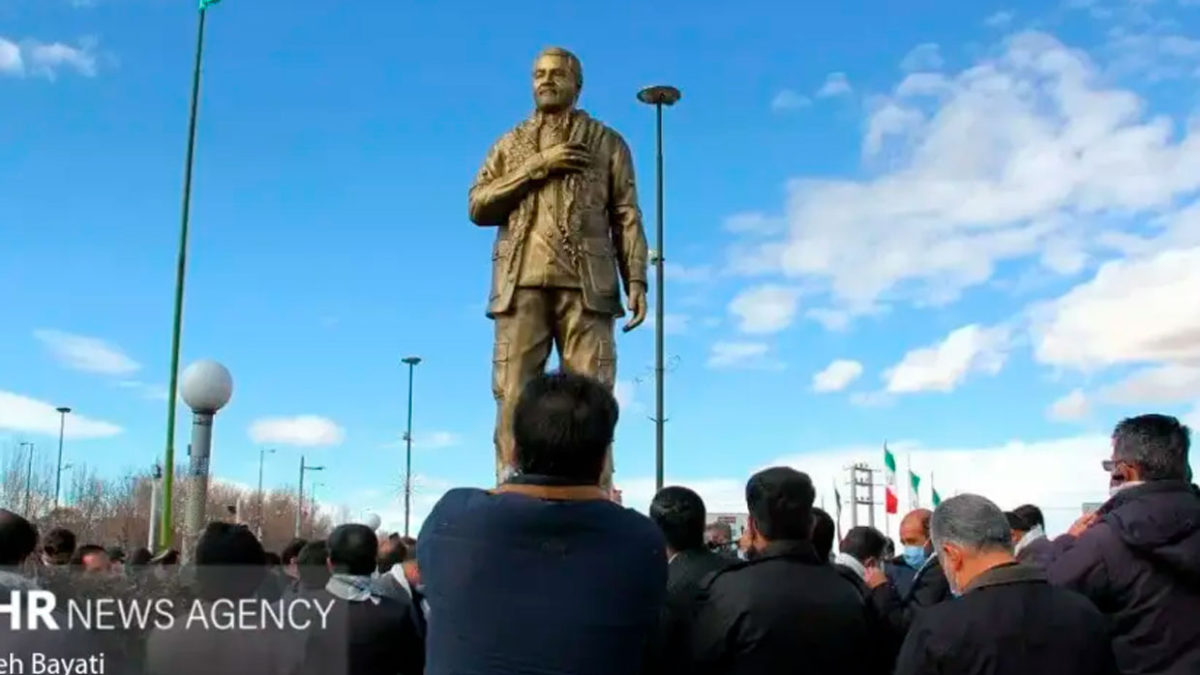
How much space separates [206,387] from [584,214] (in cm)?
628

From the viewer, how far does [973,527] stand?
3.91 m

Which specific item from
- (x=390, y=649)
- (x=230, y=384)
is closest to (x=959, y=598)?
(x=390, y=649)

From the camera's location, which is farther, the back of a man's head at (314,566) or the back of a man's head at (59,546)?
the back of a man's head at (59,546)

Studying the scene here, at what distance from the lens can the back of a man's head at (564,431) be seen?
3.38 meters

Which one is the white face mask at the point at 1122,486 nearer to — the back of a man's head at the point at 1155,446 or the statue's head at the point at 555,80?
the back of a man's head at the point at 1155,446

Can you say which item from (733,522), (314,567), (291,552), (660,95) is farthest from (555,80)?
(660,95)

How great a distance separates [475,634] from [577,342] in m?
5.45

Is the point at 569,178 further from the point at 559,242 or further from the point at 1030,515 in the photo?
the point at 1030,515

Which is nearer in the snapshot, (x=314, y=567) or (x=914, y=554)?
(x=314, y=567)

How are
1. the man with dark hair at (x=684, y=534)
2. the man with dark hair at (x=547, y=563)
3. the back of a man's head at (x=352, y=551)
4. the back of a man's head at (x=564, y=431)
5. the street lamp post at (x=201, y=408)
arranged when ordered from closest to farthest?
the man with dark hair at (x=547, y=563) → the back of a man's head at (x=564, y=431) → the man with dark hair at (x=684, y=534) → the back of a man's head at (x=352, y=551) → the street lamp post at (x=201, y=408)

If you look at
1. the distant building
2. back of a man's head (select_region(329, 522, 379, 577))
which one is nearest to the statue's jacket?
the distant building

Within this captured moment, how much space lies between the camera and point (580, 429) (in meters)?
3.39

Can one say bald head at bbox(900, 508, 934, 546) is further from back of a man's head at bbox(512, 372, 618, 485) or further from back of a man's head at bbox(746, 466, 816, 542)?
back of a man's head at bbox(512, 372, 618, 485)

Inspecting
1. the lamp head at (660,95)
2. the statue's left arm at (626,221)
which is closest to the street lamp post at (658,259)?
the lamp head at (660,95)
